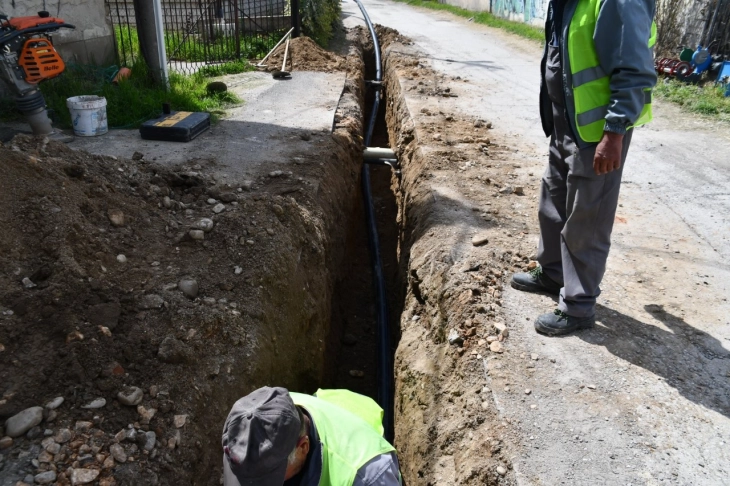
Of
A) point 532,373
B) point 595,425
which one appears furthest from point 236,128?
point 595,425

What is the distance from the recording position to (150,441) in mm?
2598

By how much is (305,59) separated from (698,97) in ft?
20.6

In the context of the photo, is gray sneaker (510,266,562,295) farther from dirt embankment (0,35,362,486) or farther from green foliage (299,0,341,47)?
green foliage (299,0,341,47)

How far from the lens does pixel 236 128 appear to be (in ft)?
21.1

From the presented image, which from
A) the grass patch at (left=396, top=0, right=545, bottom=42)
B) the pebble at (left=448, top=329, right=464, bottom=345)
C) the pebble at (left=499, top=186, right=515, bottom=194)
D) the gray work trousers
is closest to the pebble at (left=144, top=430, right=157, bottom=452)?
the pebble at (left=448, top=329, right=464, bottom=345)

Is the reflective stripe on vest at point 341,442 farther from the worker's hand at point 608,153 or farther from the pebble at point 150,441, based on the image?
the worker's hand at point 608,153

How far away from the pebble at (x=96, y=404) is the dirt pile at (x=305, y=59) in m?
8.01

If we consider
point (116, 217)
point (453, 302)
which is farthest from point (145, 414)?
point (453, 302)

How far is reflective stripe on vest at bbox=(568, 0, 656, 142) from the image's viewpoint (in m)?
2.60

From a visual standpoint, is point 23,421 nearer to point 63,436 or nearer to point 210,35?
point 63,436

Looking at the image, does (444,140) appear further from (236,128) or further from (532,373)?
(532,373)

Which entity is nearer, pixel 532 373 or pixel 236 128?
pixel 532 373

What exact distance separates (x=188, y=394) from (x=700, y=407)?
244cm

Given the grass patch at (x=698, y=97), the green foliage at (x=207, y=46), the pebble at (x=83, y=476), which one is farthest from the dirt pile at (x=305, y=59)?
the pebble at (x=83, y=476)
